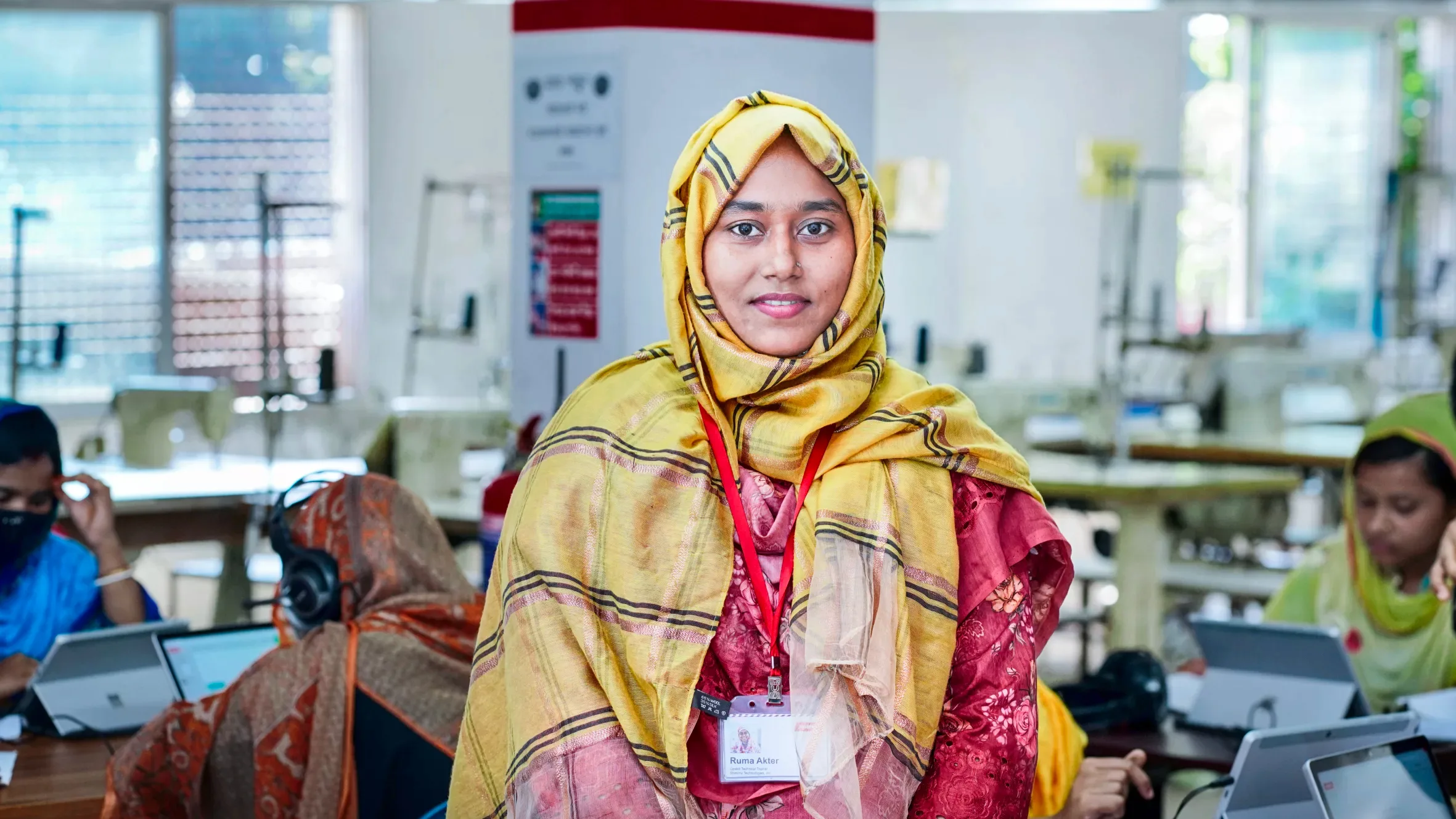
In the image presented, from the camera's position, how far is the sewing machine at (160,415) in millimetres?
5184

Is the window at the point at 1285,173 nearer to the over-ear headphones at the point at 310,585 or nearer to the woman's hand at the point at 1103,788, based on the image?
the woman's hand at the point at 1103,788

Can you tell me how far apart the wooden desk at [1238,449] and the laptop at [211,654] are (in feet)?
12.7

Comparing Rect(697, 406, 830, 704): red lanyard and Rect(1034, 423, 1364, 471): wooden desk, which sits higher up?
Rect(697, 406, 830, 704): red lanyard

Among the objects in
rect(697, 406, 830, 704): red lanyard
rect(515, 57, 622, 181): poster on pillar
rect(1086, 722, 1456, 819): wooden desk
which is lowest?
rect(1086, 722, 1456, 819): wooden desk

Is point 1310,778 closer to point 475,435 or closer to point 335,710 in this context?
point 335,710

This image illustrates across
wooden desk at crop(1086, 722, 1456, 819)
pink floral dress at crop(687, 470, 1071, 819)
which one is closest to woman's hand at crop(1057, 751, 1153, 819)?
wooden desk at crop(1086, 722, 1456, 819)

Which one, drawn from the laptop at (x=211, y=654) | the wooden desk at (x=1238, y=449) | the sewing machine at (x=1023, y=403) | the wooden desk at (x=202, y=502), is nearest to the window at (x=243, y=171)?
the wooden desk at (x=202, y=502)

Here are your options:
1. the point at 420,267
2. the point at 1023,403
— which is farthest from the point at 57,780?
the point at 420,267

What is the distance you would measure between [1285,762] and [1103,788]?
311 mm

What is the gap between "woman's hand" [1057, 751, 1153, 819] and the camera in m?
2.24

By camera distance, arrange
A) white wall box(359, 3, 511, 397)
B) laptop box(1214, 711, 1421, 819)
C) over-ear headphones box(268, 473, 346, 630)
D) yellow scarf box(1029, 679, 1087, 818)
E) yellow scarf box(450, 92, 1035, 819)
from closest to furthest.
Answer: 1. yellow scarf box(450, 92, 1035, 819)
2. laptop box(1214, 711, 1421, 819)
3. yellow scarf box(1029, 679, 1087, 818)
4. over-ear headphones box(268, 473, 346, 630)
5. white wall box(359, 3, 511, 397)

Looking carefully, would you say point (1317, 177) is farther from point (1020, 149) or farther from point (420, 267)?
point (420, 267)

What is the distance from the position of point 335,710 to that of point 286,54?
4.75 m

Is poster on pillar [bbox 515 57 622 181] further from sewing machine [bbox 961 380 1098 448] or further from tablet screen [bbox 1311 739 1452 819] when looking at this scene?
sewing machine [bbox 961 380 1098 448]
